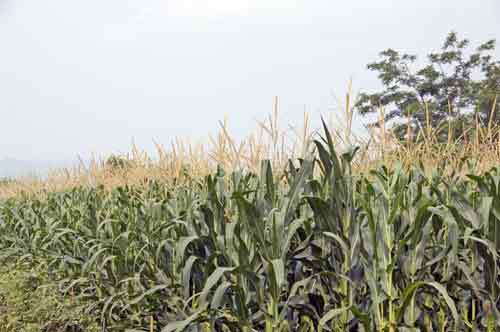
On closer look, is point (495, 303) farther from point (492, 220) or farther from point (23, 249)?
point (23, 249)

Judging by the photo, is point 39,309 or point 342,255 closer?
point 342,255

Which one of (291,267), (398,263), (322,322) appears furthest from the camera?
(291,267)

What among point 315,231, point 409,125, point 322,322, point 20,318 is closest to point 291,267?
point 315,231

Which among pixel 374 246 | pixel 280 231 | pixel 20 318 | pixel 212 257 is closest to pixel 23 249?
pixel 20 318

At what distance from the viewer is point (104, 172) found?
8.52 meters

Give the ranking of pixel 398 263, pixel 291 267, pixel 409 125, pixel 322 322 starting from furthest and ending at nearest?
pixel 409 125 < pixel 291 267 < pixel 398 263 < pixel 322 322

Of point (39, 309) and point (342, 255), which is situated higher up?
point (342, 255)

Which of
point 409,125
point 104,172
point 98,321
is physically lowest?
point 98,321

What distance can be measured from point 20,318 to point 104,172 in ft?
14.7

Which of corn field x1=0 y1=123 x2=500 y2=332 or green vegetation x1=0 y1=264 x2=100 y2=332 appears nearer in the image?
corn field x1=0 y1=123 x2=500 y2=332

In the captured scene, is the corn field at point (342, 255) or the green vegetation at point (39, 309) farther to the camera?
the green vegetation at point (39, 309)

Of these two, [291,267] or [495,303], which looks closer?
[495,303]

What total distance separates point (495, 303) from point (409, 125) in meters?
1.51

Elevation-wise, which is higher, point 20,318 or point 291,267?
point 291,267
